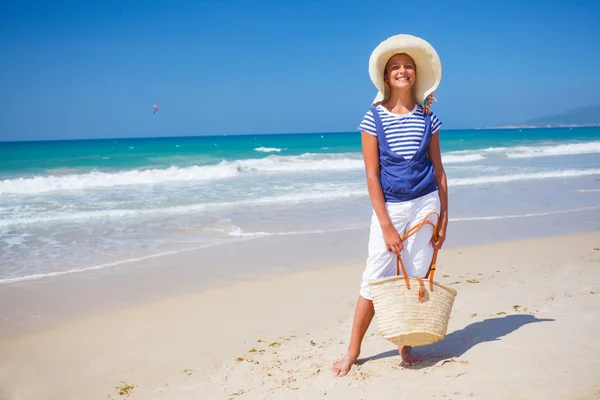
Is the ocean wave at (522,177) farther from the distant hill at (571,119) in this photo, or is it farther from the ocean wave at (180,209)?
the distant hill at (571,119)

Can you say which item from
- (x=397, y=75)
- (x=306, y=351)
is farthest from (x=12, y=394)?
(x=397, y=75)

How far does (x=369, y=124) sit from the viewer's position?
296 cm

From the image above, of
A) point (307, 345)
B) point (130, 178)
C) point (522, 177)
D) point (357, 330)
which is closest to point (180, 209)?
point (307, 345)

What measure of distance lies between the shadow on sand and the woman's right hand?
78 centimetres

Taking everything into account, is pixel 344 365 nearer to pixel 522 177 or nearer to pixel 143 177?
pixel 522 177

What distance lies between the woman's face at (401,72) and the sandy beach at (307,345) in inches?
65.4

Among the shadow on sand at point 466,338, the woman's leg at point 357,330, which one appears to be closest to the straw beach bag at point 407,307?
the woman's leg at point 357,330

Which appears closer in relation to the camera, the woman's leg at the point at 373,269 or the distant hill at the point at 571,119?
the woman's leg at the point at 373,269

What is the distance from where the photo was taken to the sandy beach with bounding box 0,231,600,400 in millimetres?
2891

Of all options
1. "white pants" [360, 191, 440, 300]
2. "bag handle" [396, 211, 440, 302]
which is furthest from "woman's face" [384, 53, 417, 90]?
"bag handle" [396, 211, 440, 302]

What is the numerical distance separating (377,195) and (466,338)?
136 centimetres

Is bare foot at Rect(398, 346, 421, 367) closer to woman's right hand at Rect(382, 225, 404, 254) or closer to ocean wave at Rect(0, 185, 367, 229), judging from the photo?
woman's right hand at Rect(382, 225, 404, 254)

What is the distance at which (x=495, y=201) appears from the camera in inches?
475

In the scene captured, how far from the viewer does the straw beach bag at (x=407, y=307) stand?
2896mm
